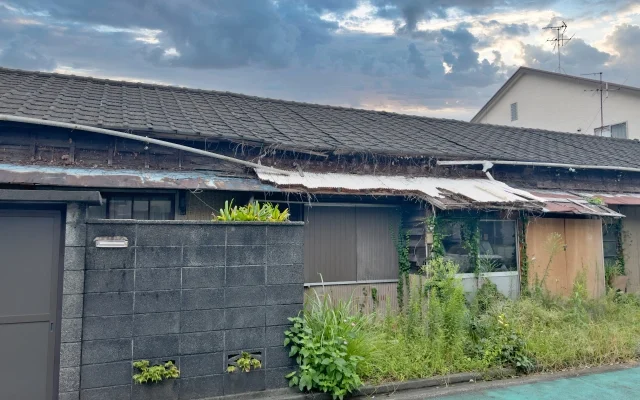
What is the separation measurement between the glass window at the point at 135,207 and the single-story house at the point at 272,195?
2 centimetres

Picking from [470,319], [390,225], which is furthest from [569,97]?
[470,319]

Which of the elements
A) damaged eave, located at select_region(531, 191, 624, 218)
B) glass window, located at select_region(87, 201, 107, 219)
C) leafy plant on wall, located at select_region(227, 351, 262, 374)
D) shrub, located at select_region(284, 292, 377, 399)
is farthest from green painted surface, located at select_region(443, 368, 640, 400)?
glass window, located at select_region(87, 201, 107, 219)

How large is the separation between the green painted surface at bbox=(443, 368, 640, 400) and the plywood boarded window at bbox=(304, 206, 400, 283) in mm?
3121

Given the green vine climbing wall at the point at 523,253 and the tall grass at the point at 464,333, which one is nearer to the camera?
the tall grass at the point at 464,333

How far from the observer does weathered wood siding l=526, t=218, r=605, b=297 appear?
8609 mm

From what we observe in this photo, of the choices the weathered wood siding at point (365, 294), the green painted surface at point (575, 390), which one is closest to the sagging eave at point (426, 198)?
the weathered wood siding at point (365, 294)

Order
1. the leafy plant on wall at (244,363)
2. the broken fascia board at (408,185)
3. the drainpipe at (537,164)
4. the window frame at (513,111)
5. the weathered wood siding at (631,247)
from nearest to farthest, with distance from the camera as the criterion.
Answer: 1. the leafy plant on wall at (244,363)
2. the broken fascia board at (408,185)
3. the drainpipe at (537,164)
4. the weathered wood siding at (631,247)
5. the window frame at (513,111)

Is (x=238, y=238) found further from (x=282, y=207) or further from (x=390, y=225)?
(x=390, y=225)

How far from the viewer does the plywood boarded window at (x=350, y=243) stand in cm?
775

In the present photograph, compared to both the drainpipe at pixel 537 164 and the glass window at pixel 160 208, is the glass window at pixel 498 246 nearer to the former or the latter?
the drainpipe at pixel 537 164

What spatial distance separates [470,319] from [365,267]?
7.28ft

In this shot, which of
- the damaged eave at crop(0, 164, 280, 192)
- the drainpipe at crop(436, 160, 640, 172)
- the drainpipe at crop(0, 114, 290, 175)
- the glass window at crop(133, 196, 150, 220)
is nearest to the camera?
the damaged eave at crop(0, 164, 280, 192)

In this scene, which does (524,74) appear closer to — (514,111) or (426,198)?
(514,111)

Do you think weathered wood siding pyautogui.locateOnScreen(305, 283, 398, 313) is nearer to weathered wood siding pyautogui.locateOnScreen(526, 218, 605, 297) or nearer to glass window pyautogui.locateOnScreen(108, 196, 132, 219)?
weathered wood siding pyautogui.locateOnScreen(526, 218, 605, 297)
